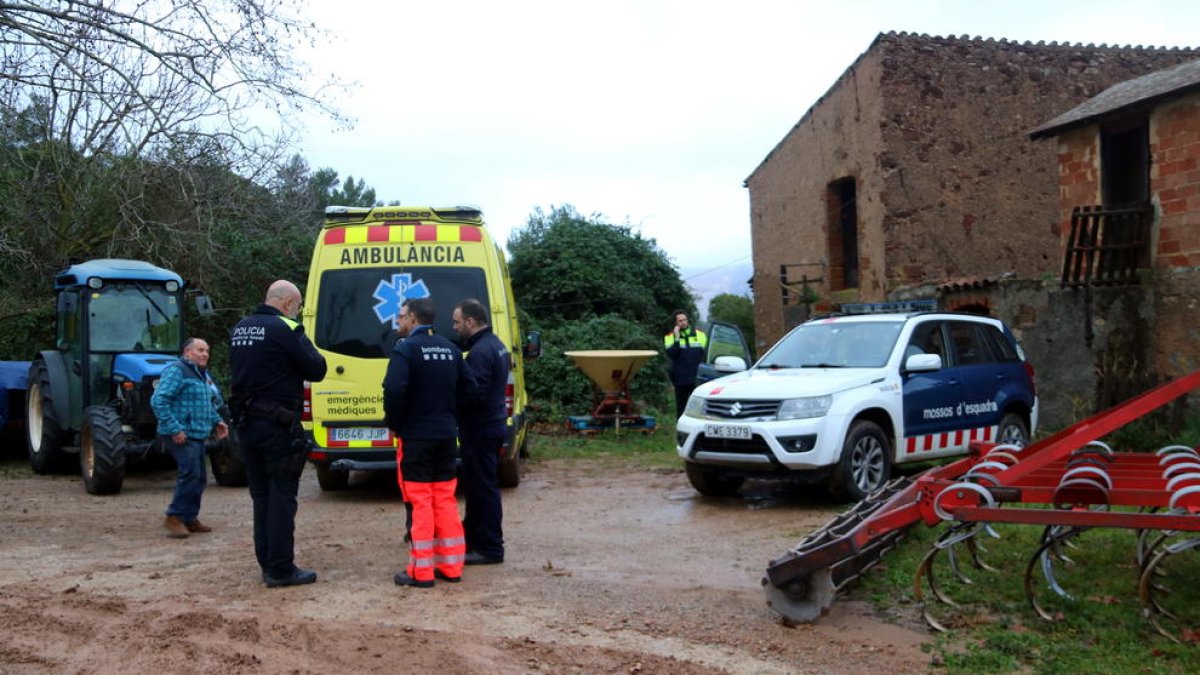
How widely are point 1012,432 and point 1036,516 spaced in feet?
18.9

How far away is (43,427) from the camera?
38.2 ft

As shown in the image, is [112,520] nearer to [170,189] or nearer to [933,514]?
[933,514]

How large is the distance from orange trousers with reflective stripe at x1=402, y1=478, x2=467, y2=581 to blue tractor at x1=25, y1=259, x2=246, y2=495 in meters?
5.20

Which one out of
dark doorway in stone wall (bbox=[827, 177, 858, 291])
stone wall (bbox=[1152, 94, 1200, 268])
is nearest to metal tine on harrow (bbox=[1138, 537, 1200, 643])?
stone wall (bbox=[1152, 94, 1200, 268])

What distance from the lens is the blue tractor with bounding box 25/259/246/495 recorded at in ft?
35.1

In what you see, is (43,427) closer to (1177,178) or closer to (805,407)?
(805,407)

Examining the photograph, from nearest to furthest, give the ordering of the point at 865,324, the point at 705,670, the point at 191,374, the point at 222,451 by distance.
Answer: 1. the point at 705,670
2. the point at 191,374
3. the point at 865,324
4. the point at 222,451

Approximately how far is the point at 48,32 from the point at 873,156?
12.7 m

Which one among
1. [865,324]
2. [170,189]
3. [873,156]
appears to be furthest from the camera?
[873,156]

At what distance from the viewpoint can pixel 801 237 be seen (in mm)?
21109

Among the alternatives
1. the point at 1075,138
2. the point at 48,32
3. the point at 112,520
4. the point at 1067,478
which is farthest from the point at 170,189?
the point at 1067,478

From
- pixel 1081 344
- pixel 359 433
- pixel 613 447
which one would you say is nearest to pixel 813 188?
pixel 1081 344

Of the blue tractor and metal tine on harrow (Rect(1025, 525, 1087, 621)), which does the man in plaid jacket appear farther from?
metal tine on harrow (Rect(1025, 525, 1087, 621))

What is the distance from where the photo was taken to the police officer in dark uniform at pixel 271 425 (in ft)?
19.9
